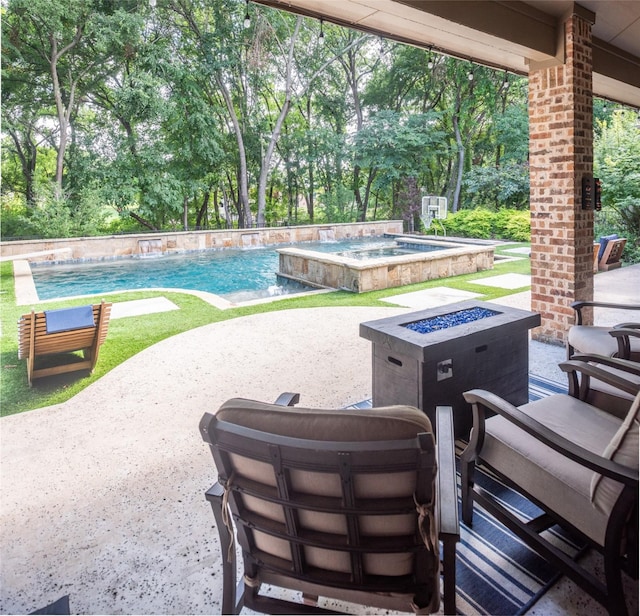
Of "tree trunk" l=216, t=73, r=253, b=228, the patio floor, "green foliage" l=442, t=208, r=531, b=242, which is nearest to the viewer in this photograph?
the patio floor

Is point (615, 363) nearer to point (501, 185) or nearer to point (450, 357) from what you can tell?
point (450, 357)

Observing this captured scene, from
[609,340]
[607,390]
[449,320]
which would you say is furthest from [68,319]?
[609,340]

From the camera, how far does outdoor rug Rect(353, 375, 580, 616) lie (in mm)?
1471

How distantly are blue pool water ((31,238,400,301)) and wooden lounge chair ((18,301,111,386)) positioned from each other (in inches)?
135

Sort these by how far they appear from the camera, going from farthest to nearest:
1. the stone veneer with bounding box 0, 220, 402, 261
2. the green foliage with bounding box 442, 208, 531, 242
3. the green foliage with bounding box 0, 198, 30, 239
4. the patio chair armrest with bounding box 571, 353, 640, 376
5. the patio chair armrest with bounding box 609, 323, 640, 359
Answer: the green foliage with bounding box 442, 208, 531, 242, the green foliage with bounding box 0, 198, 30, 239, the stone veneer with bounding box 0, 220, 402, 261, the patio chair armrest with bounding box 609, 323, 640, 359, the patio chair armrest with bounding box 571, 353, 640, 376

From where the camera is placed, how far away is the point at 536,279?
4004 mm

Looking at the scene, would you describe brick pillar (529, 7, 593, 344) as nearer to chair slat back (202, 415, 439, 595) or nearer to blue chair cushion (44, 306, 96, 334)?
chair slat back (202, 415, 439, 595)

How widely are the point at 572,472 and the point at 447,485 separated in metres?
0.49

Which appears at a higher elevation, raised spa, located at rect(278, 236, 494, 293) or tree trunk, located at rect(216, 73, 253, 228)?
tree trunk, located at rect(216, 73, 253, 228)

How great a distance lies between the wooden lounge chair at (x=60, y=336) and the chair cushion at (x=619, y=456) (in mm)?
3424

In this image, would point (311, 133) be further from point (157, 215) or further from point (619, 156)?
point (619, 156)

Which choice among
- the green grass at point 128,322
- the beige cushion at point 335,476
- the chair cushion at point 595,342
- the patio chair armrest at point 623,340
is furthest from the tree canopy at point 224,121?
the beige cushion at point 335,476

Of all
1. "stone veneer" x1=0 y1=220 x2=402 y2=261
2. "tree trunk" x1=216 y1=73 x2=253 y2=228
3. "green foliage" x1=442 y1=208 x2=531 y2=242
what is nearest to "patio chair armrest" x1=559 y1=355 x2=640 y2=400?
"stone veneer" x1=0 y1=220 x2=402 y2=261

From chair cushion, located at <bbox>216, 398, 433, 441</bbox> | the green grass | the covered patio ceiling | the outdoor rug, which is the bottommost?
the outdoor rug
